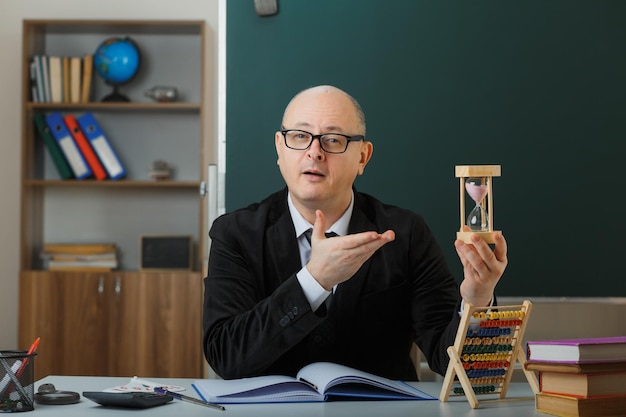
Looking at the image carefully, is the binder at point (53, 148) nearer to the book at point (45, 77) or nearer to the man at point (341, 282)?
the book at point (45, 77)

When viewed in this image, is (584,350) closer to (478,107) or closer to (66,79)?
(478,107)

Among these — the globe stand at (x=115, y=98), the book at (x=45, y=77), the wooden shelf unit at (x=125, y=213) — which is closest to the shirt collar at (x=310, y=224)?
the wooden shelf unit at (x=125, y=213)

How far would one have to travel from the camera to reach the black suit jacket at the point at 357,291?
6.53ft

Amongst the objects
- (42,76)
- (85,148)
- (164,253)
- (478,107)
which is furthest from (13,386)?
(42,76)

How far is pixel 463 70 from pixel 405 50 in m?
0.22

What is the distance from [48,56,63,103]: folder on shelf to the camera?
4727 millimetres

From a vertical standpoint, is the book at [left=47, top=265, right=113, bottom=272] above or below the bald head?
below

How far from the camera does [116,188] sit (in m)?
5.01

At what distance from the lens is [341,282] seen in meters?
1.90

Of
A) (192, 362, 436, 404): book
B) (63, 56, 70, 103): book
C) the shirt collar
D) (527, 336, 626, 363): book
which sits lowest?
(192, 362, 436, 404): book

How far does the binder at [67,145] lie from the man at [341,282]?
279cm

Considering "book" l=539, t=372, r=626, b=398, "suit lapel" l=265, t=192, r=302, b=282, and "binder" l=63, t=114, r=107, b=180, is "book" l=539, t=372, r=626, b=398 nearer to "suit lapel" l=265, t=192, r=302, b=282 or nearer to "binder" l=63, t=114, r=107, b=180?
"suit lapel" l=265, t=192, r=302, b=282

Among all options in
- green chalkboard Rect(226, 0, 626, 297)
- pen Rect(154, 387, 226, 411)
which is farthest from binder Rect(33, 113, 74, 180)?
pen Rect(154, 387, 226, 411)

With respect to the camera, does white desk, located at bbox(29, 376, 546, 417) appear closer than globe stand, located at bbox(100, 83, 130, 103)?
Yes
